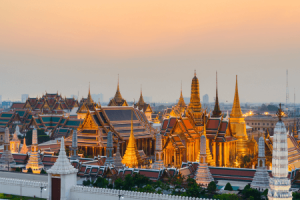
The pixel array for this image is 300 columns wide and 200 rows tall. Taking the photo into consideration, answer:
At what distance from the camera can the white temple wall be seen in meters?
24.0

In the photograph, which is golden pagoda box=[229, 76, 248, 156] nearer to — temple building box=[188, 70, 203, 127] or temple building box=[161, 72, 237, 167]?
temple building box=[161, 72, 237, 167]

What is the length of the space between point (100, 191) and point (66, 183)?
75.3 inches

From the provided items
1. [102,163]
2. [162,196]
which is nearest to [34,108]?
[102,163]

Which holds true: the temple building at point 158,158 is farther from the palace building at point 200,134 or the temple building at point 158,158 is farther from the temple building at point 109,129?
the temple building at point 109,129

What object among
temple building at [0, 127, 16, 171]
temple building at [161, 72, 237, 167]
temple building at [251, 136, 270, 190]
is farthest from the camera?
temple building at [0, 127, 16, 171]

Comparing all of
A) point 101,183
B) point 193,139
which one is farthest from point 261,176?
point 193,139

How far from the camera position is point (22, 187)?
80.7ft

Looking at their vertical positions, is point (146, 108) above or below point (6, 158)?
above

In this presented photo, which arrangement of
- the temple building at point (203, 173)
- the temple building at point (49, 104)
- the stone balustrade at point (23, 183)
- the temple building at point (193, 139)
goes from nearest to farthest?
1. the stone balustrade at point (23, 183)
2. the temple building at point (203, 173)
3. the temple building at point (193, 139)
4. the temple building at point (49, 104)

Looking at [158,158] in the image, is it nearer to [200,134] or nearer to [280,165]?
[200,134]

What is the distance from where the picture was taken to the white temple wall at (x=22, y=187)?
2405cm

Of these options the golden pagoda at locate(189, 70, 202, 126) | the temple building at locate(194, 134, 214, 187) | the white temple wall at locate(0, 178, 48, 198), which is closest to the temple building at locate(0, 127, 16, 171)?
the white temple wall at locate(0, 178, 48, 198)

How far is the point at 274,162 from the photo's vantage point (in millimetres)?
17203

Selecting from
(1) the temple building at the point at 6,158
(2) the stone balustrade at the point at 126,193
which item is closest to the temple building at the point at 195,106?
(1) the temple building at the point at 6,158
